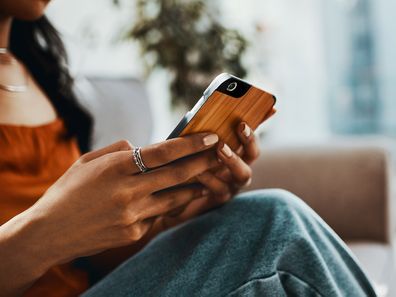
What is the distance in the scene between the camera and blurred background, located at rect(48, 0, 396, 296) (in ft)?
3.44

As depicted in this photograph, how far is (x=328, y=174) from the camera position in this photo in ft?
3.52

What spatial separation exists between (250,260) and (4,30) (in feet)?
1.89

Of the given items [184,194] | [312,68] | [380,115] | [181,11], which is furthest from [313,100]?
[184,194]

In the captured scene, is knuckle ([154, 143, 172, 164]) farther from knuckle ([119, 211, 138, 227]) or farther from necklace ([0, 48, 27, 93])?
necklace ([0, 48, 27, 93])

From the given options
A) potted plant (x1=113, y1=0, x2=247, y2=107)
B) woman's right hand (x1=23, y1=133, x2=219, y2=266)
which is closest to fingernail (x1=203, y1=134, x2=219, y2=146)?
woman's right hand (x1=23, y1=133, x2=219, y2=266)

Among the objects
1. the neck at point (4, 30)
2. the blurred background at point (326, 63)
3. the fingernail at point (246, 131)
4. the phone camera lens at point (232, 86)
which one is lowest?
the blurred background at point (326, 63)

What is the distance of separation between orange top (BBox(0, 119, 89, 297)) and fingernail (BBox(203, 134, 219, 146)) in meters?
0.32

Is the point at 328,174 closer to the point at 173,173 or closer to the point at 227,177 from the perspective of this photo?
the point at 227,177

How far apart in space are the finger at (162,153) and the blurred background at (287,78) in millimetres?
407

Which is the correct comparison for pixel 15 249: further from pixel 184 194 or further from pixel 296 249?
pixel 296 249

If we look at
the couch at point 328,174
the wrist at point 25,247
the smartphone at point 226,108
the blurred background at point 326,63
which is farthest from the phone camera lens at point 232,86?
the blurred background at point 326,63

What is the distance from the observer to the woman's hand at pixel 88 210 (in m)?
0.49

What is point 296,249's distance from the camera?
56 centimetres

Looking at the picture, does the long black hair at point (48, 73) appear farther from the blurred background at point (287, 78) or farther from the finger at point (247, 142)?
the finger at point (247, 142)
